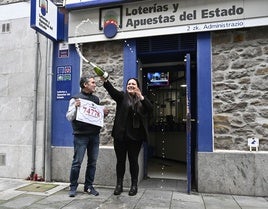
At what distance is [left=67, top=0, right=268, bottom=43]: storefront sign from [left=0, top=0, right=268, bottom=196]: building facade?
16 millimetres

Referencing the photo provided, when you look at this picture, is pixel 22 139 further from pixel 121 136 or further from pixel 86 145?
pixel 121 136

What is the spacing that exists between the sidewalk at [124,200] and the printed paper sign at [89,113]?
118cm

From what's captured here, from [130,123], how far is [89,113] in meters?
0.65

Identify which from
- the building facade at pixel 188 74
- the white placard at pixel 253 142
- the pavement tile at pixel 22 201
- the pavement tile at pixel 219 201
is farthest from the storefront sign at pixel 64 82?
the white placard at pixel 253 142

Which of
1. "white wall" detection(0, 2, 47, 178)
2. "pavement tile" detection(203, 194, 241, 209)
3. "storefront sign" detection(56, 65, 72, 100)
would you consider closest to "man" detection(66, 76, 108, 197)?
"storefront sign" detection(56, 65, 72, 100)

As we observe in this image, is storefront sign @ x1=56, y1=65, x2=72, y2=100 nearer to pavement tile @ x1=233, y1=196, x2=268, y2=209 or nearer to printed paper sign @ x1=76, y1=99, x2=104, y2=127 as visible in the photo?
printed paper sign @ x1=76, y1=99, x2=104, y2=127

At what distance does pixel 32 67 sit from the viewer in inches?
233

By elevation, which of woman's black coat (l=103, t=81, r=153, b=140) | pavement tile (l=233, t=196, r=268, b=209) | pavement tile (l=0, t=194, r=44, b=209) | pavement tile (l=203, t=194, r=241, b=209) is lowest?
pavement tile (l=233, t=196, r=268, b=209)

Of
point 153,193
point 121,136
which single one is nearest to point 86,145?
point 121,136

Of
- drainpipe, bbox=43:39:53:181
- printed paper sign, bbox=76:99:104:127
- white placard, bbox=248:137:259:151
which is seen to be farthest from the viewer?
drainpipe, bbox=43:39:53:181

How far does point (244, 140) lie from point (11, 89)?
15.2ft

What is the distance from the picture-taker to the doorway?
539 centimetres

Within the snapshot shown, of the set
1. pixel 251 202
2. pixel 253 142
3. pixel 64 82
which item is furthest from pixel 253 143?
pixel 64 82

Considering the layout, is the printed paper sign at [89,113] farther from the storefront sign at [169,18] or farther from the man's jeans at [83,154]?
the storefront sign at [169,18]
